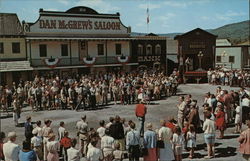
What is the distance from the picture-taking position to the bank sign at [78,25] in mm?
33000

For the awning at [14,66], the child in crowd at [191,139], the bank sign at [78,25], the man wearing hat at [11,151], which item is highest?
the bank sign at [78,25]

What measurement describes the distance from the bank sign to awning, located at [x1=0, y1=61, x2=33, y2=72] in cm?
348

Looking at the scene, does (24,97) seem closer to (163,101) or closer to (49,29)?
→ (163,101)

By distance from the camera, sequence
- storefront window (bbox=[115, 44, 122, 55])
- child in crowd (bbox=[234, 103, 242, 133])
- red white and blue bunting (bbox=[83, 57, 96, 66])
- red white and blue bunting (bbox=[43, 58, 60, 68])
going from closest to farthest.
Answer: child in crowd (bbox=[234, 103, 242, 133]) → red white and blue bunting (bbox=[43, 58, 60, 68]) → red white and blue bunting (bbox=[83, 57, 96, 66]) → storefront window (bbox=[115, 44, 122, 55])

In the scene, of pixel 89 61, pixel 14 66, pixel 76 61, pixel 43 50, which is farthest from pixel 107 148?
pixel 76 61

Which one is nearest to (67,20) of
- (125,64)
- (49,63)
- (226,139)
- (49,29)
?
(49,29)

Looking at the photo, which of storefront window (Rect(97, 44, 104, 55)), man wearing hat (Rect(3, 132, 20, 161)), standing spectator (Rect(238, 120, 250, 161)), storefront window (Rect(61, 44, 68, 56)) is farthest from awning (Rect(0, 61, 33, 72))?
standing spectator (Rect(238, 120, 250, 161))

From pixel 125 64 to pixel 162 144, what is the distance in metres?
28.0

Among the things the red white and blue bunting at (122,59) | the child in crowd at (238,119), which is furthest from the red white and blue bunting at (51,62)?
the child in crowd at (238,119)

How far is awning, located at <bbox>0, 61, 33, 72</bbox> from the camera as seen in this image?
99.6 ft

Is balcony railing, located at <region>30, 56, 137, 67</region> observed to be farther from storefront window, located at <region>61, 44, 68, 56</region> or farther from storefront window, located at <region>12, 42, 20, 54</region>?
storefront window, located at <region>12, 42, 20, 54</region>

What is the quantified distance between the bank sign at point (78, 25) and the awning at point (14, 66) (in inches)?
137

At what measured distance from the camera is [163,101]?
77.9ft

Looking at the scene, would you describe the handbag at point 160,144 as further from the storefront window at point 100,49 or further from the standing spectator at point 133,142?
the storefront window at point 100,49
